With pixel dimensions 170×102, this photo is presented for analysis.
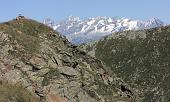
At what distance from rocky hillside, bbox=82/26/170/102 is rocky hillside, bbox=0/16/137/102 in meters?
55.8

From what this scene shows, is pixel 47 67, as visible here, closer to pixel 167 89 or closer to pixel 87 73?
pixel 87 73

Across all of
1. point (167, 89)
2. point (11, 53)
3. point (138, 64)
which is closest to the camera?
point (11, 53)

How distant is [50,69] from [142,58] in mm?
84680

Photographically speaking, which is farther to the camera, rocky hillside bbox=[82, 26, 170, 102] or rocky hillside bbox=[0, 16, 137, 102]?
rocky hillside bbox=[82, 26, 170, 102]

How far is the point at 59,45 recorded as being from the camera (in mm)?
55812

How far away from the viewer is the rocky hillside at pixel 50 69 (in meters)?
45.5

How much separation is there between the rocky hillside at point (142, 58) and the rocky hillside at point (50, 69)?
55.8 metres

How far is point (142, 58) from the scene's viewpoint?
12988 cm

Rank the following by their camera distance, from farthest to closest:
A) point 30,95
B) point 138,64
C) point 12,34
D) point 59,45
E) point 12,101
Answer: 1. point 138,64
2. point 59,45
3. point 12,34
4. point 30,95
5. point 12,101

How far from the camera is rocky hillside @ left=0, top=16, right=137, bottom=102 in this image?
45.5m

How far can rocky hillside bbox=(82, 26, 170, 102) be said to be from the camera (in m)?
114

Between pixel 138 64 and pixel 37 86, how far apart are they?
281 ft

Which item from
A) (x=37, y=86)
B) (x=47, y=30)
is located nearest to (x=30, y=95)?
(x=37, y=86)

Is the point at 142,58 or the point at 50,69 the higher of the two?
the point at 142,58
